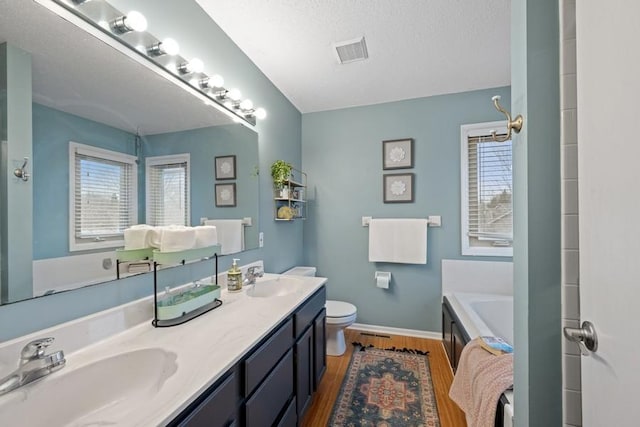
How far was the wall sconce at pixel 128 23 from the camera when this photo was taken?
106 cm

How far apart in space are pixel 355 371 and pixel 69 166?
7.00ft

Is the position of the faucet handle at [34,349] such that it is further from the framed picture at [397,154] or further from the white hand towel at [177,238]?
the framed picture at [397,154]

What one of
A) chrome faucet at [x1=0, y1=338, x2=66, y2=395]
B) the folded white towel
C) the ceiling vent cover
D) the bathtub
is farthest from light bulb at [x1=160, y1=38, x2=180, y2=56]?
the bathtub

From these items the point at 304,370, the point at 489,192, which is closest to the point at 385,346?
the point at 304,370

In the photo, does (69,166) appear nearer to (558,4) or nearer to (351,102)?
(558,4)

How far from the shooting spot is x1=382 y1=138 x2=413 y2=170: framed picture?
267cm

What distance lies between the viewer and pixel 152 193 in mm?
1227

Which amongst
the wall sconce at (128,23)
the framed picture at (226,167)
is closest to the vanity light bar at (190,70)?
the wall sconce at (128,23)

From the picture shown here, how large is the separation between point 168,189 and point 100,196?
305mm

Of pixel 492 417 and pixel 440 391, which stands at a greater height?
pixel 492 417

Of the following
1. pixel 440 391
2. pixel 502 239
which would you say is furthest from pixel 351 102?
pixel 440 391

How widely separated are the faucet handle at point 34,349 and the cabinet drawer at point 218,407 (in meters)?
0.46

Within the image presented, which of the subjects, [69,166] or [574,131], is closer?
[574,131]

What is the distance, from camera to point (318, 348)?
5.82 ft
